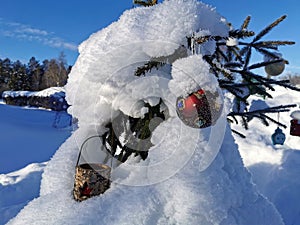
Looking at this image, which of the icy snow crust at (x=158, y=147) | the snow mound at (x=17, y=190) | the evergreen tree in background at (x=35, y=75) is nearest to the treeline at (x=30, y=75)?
the evergreen tree in background at (x=35, y=75)

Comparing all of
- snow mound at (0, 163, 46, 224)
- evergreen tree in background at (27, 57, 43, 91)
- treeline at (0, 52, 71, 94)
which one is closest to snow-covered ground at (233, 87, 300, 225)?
snow mound at (0, 163, 46, 224)

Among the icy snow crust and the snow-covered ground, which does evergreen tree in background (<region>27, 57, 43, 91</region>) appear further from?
the icy snow crust

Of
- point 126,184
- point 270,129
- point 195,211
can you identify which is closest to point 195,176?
point 195,211

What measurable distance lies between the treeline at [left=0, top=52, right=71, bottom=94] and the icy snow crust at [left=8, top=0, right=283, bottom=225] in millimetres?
26727

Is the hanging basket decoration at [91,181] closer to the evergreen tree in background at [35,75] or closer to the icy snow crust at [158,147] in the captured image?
the icy snow crust at [158,147]

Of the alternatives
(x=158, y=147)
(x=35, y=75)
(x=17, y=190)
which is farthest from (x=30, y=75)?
(x=158, y=147)

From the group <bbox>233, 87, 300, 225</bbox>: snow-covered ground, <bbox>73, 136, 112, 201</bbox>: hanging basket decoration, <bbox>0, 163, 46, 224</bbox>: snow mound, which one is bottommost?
<bbox>0, 163, 46, 224</bbox>: snow mound

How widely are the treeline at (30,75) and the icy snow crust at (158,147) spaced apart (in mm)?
26727

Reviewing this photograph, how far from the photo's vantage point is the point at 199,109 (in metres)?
0.94

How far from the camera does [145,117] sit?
3.92 feet

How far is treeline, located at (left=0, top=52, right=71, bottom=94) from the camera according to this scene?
27.5m

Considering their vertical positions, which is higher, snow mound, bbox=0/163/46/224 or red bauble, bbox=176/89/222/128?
red bauble, bbox=176/89/222/128

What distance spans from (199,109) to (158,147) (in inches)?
8.5

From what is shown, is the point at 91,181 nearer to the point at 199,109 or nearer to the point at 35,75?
the point at 199,109
